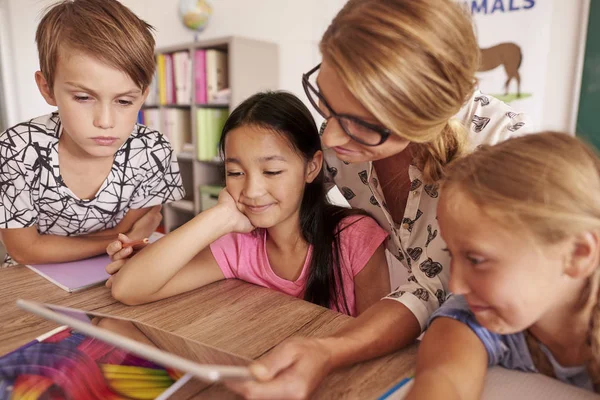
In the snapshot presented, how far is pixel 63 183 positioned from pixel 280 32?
6.56 feet

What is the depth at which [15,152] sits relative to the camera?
3.33ft

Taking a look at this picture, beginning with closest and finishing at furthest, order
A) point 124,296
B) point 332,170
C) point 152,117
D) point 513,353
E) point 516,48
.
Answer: point 513,353 < point 124,296 < point 332,170 < point 516,48 < point 152,117

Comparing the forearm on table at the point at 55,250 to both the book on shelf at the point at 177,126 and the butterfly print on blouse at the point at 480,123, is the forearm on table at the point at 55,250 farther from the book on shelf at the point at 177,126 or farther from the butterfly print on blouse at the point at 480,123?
the book on shelf at the point at 177,126

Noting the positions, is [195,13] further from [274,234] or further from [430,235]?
A: [430,235]

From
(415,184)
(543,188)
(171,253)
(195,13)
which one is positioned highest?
(195,13)

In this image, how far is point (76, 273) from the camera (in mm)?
958

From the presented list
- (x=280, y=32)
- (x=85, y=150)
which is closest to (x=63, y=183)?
(x=85, y=150)

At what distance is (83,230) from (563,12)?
195cm

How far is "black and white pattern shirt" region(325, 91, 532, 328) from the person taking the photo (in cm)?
74

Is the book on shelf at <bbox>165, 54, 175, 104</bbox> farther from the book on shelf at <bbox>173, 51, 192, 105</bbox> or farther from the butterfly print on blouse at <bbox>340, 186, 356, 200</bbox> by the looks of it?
the butterfly print on blouse at <bbox>340, 186, 356, 200</bbox>

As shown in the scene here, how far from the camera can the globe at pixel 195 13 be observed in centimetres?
292

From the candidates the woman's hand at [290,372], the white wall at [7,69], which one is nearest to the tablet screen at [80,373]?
the woman's hand at [290,372]

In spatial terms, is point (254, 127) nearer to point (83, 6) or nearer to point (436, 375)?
point (83, 6)

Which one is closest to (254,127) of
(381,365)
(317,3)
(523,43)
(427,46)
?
(427,46)
